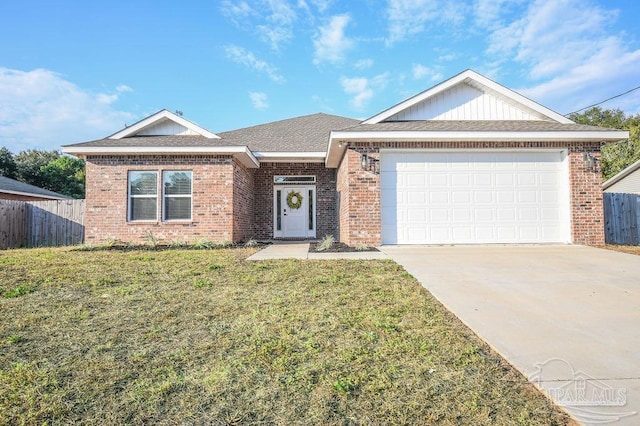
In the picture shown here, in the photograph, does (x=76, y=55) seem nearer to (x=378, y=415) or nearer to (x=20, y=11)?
(x=20, y=11)

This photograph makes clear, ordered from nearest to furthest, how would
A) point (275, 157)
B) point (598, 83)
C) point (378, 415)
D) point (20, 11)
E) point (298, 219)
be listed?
point (378, 415), point (20, 11), point (275, 157), point (298, 219), point (598, 83)

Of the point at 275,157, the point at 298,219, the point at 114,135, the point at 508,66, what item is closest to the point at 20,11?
the point at 114,135

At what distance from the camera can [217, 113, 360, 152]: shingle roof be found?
1265 centimetres

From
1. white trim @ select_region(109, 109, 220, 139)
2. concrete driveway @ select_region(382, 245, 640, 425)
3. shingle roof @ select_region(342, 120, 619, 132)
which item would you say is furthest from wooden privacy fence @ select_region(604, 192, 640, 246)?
white trim @ select_region(109, 109, 220, 139)

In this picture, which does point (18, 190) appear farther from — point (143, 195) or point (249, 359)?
point (249, 359)

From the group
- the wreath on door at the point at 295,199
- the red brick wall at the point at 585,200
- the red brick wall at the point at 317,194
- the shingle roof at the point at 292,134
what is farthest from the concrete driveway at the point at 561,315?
the shingle roof at the point at 292,134

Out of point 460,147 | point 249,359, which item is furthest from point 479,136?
point 249,359

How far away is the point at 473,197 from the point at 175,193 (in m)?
8.85

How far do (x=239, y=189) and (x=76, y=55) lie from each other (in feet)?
22.3

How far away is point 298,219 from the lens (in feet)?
44.2

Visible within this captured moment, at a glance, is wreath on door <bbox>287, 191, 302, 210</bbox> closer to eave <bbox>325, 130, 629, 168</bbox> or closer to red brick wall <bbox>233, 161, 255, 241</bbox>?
red brick wall <bbox>233, 161, 255, 241</bbox>

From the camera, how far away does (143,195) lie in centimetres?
1047

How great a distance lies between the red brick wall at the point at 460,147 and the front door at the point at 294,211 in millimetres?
4532

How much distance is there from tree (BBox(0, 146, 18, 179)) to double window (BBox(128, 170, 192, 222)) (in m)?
21.6
